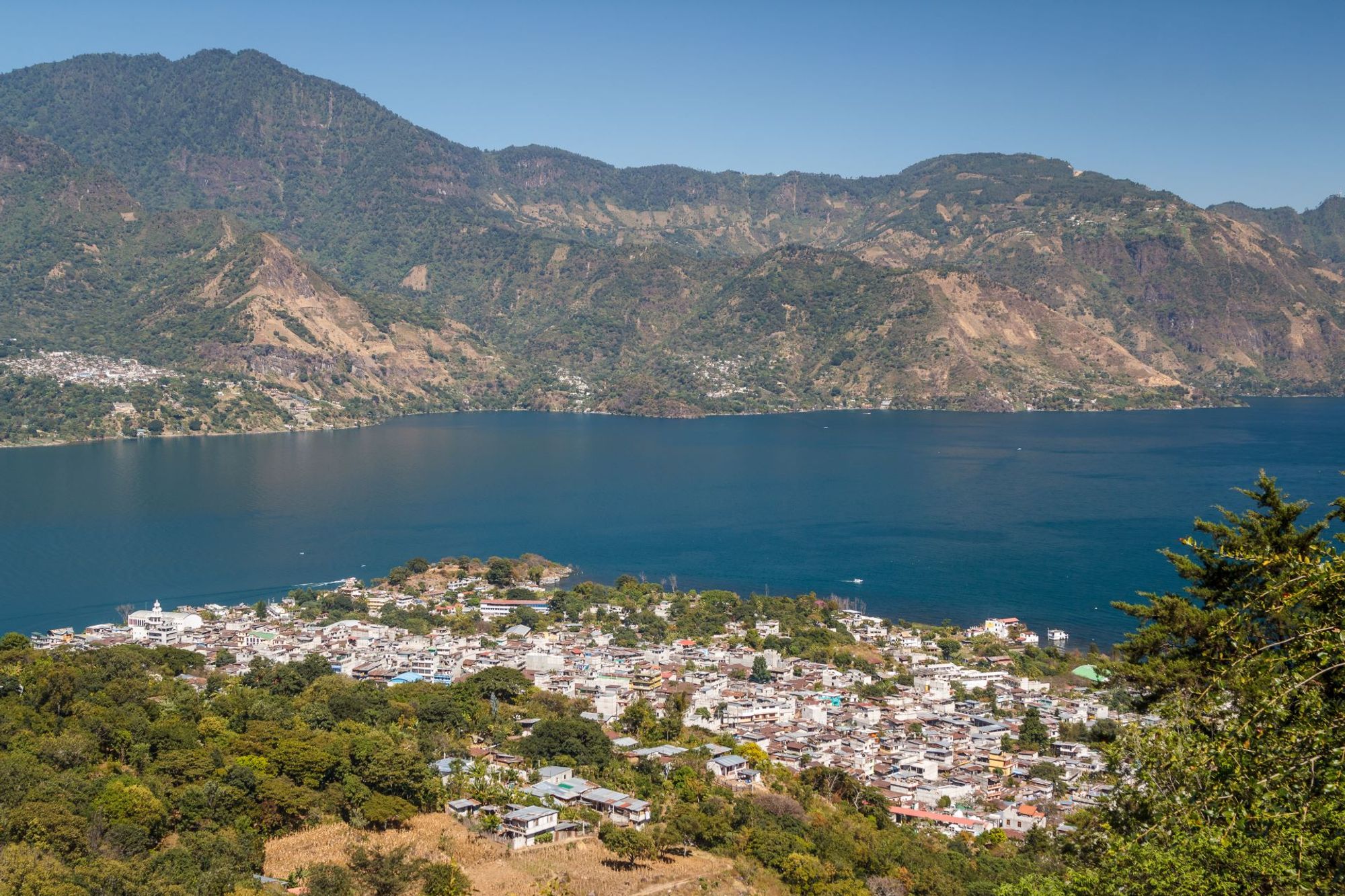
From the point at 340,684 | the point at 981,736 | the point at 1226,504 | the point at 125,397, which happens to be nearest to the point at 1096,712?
the point at 981,736

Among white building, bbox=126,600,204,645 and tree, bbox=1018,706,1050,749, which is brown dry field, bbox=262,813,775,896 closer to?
tree, bbox=1018,706,1050,749

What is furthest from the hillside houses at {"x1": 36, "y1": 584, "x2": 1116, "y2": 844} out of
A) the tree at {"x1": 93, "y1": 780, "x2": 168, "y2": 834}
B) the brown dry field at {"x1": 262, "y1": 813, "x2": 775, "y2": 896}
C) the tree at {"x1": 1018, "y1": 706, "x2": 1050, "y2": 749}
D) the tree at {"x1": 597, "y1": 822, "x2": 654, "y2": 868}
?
the tree at {"x1": 93, "y1": 780, "x2": 168, "y2": 834}

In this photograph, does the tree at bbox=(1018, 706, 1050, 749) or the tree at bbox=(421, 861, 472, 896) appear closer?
the tree at bbox=(421, 861, 472, 896)

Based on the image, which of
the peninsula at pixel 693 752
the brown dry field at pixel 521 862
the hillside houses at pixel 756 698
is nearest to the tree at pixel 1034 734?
the peninsula at pixel 693 752

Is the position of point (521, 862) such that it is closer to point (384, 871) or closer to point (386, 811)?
point (384, 871)

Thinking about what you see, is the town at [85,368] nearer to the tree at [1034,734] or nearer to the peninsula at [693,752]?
the peninsula at [693,752]

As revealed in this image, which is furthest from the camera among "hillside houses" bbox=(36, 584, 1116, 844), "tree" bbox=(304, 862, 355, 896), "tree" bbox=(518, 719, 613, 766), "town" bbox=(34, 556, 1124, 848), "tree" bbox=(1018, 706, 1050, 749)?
"tree" bbox=(1018, 706, 1050, 749)
